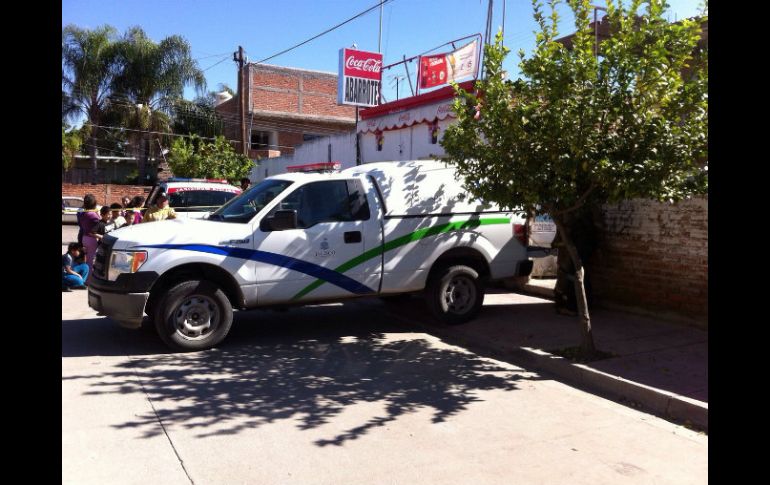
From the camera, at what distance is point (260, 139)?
39.9 metres

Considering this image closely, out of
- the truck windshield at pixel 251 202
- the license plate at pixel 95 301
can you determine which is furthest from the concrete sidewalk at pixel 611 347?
the license plate at pixel 95 301

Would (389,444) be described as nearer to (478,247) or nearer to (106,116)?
(478,247)

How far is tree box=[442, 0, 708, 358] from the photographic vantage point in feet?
20.4

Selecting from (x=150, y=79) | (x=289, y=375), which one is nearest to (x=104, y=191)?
(x=150, y=79)

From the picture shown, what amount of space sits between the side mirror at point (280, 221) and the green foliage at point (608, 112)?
8.19 feet

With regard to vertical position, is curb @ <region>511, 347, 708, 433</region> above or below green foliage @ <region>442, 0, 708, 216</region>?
below

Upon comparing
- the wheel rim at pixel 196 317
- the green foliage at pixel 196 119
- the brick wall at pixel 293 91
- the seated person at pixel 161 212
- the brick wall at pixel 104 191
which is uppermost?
the brick wall at pixel 293 91

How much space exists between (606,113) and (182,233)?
4686 mm

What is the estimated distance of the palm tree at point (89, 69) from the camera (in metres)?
34.1

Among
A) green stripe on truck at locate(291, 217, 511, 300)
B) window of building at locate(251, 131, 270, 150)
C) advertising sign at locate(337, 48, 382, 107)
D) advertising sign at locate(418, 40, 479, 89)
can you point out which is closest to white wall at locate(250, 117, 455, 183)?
advertising sign at locate(337, 48, 382, 107)

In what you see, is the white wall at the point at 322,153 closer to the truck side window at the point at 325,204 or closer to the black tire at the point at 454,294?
the black tire at the point at 454,294

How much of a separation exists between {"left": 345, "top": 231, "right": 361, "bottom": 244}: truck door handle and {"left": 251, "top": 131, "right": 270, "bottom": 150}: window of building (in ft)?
107

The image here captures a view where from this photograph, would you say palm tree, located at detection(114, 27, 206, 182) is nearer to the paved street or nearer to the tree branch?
the paved street
